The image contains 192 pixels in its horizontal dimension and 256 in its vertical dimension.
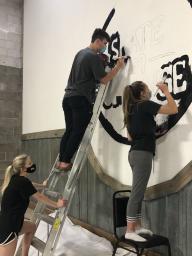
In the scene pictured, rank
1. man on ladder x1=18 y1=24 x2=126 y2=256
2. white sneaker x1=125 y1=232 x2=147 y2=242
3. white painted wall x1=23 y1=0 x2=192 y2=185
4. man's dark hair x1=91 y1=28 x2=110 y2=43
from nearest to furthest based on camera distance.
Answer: white sneaker x1=125 y1=232 x2=147 y2=242 → white painted wall x1=23 y1=0 x2=192 y2=185 → man on ladder x1=18 y1=24 x2=126 y2=256 → man's dark hair x1=91 y1=28 x2=110 y2=43

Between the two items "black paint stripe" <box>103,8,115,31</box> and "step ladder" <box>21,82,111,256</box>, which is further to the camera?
"black paint stripe" <box>103,8,115,31</box>

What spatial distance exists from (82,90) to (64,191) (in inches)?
38.2

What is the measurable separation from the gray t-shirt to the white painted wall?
0.35 meters

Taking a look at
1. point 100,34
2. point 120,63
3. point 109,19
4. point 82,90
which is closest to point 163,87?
point 120,63

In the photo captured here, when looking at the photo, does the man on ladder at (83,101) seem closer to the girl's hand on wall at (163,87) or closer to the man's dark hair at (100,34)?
the man's dark hair at (100,34)

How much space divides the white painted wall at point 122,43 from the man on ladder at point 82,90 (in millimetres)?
306

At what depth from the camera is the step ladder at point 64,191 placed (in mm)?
2807

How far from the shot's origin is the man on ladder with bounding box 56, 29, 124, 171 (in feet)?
10.7

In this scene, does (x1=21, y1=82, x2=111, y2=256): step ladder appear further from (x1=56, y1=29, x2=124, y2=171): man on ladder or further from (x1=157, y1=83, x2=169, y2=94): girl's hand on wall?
(x1=157, y1=83, x2=169, y2=94): girl's hand on wall

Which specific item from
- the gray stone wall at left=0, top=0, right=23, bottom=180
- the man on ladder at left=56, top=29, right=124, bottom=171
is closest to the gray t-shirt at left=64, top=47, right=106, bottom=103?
the man on ladder at left=56, top=29, right=124, bottom=171

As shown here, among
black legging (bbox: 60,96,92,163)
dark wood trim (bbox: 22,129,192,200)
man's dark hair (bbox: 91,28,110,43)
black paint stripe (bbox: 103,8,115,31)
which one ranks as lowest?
dark wood trim (bbox: 22,129,192,200)

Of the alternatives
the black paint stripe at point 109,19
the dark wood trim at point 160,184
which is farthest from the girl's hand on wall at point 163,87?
the black paint stripe at point 109,19

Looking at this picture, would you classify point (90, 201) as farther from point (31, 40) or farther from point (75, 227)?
point (31, 40)

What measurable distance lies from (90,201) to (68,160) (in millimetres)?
939
